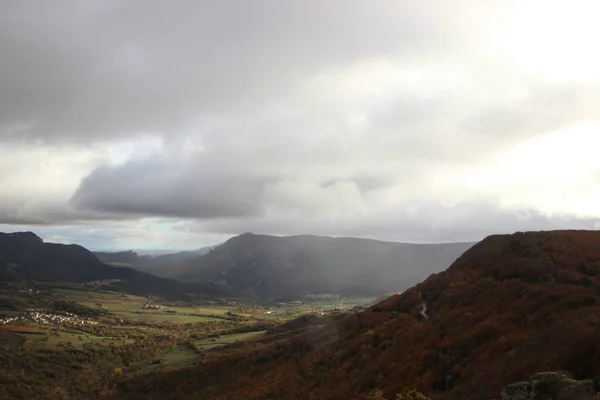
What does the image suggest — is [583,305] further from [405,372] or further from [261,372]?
[261,372]

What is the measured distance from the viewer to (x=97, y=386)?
4892 inches

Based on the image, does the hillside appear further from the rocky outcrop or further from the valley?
the rocky outcrop

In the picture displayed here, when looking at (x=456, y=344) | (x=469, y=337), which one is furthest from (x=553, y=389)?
(x=469, y=337)

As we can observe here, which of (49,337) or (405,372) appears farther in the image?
(49,337)

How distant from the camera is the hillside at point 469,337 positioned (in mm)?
27828

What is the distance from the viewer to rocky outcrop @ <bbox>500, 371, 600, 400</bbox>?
1914 centimetres

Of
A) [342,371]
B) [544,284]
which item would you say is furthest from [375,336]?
[544,284]

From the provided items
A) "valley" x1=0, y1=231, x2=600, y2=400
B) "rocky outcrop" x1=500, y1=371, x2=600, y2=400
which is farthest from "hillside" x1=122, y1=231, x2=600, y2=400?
"rocky outcrop" x1=500, y1=371, x2=600, y2=400

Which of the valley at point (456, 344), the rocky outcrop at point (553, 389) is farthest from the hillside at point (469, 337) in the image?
the rocky outcrop at point (553, 389)

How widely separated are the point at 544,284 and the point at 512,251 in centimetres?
1725

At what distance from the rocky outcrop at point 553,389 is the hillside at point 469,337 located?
11.0ft

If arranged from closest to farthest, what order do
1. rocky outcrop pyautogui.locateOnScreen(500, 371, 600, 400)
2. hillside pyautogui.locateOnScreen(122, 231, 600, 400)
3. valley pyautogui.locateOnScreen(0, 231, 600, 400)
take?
rocky outcrop pyautogui.locateOnScreen(500, 371, 600, 400) < valley pyautogui.locateOnScreen(0, 231, 600, 400) < hillside pyautogui.locateOnScreen(122, 231, 600, 400)

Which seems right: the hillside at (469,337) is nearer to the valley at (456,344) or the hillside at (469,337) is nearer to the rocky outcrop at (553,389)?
the valley at (456,344)

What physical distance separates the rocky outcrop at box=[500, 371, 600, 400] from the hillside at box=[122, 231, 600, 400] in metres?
3.34
